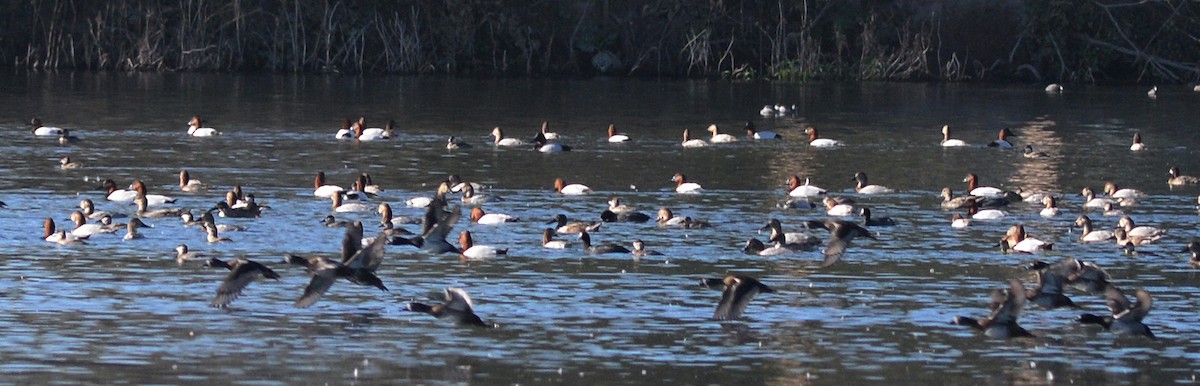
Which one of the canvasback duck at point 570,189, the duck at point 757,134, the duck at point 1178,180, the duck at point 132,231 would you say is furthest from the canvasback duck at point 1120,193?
the duck at point 132,231

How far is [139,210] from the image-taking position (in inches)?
941

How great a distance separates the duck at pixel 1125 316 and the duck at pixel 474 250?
653 centimetres

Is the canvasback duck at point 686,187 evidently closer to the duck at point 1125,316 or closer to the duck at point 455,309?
the duck at point 455,309

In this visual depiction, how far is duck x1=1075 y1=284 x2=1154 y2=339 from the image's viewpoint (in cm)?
1559

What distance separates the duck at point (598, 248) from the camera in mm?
20609

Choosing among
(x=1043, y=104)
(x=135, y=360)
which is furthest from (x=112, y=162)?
(x=1043, y=104)

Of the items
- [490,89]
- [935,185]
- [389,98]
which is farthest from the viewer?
[490,89]

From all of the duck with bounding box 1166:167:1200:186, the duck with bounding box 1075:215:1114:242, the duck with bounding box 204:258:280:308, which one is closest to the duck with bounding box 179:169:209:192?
the duck with bounding box 204:258:280:308

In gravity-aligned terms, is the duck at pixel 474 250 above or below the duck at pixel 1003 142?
below

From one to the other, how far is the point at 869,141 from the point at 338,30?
2605 cm

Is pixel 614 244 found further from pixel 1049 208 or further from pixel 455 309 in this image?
pixel 1049 208

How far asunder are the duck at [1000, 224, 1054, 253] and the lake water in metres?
0.21

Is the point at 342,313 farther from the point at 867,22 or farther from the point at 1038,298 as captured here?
the point at 867,22

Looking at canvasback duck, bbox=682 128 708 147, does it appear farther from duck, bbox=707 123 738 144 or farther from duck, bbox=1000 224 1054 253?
duck, bbox=1000 224 1054 253
